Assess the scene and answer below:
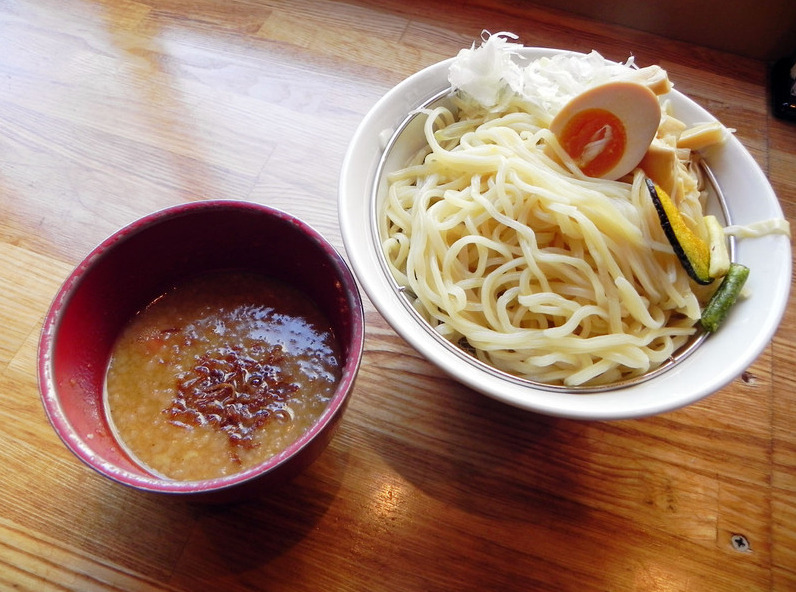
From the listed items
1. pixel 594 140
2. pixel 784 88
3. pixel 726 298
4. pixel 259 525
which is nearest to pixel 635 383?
pixel 726 298

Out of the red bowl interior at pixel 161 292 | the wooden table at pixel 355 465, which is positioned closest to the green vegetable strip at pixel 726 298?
the wooden table at pixel 355 465

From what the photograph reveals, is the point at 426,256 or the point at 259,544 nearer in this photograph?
the point at 259,544

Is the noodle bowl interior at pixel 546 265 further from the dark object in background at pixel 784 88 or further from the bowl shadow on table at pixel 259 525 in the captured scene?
the dark object in background at pixel 784 88

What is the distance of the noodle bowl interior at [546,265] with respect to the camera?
107 cm

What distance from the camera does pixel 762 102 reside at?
168cm

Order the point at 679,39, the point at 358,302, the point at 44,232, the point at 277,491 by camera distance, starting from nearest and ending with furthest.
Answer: the point at 358,302 → the point at 277,491 → the point at 44,232 → the point at 679,39

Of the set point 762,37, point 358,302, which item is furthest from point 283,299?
point 762,37

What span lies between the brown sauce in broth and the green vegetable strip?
0.68 meters

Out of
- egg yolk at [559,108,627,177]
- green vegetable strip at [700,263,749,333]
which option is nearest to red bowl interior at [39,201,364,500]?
egg yolk at [559,108,627,177]

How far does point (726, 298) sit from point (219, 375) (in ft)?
3.01

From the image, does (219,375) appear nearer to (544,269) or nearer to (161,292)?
(161,292)

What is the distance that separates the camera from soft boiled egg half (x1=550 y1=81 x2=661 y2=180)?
1.09 metres

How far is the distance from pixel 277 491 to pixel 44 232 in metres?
0.87

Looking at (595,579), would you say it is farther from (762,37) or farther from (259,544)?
(762,37)
